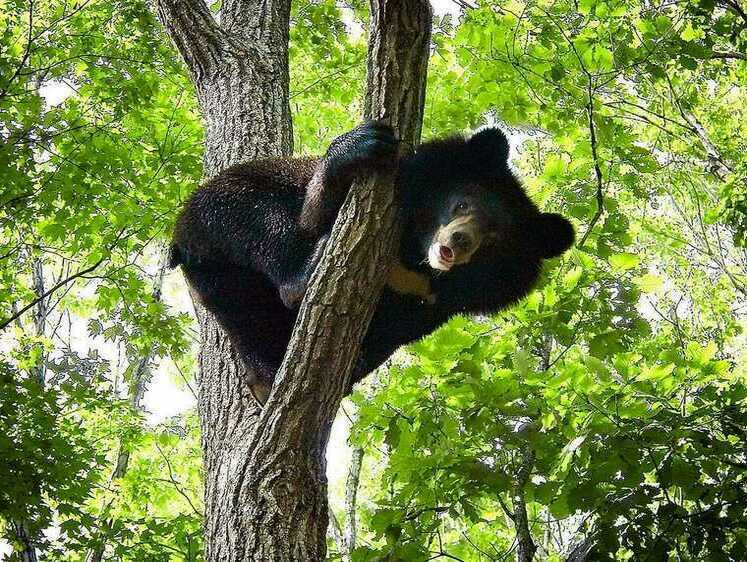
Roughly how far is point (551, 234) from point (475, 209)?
53 cm

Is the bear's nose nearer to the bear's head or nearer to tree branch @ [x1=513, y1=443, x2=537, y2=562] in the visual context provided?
the bear's head

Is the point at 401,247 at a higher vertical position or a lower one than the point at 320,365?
higher

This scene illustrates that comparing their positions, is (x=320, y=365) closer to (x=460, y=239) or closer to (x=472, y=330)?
(x=460, y=239)

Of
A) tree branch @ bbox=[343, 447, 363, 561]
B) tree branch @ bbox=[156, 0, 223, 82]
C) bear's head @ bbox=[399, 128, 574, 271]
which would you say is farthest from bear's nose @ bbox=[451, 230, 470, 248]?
tree branch @ bbox=[343, 447, 363, 561]

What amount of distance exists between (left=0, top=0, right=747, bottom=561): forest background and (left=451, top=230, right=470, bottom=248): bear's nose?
490 millimetres

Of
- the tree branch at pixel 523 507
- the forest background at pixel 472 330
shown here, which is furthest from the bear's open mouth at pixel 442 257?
the tree branch at pixel 523 507

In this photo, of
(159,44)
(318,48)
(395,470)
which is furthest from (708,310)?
(395,470)

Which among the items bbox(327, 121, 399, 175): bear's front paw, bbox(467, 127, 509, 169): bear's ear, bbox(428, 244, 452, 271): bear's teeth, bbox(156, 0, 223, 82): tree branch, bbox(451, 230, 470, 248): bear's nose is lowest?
bbox(327, 121, 399, 175): bear's front paw

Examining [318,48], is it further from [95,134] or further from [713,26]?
[713,26]

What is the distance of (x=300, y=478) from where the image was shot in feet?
9.97

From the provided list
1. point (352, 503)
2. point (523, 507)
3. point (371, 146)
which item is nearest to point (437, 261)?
point (371, 146)

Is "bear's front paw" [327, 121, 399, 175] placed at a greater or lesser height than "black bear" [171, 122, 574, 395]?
lesser

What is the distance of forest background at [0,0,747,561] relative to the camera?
8.77ft

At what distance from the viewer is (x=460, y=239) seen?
3930mm
